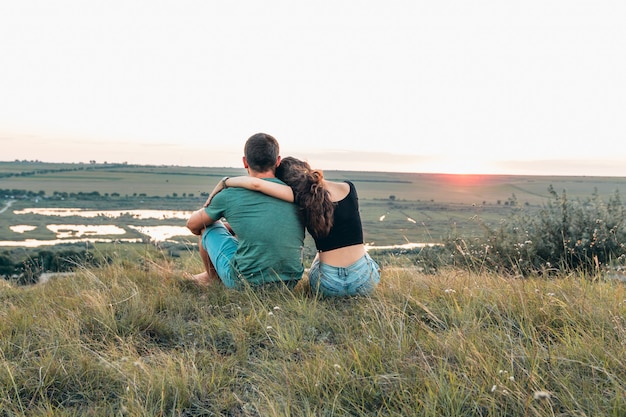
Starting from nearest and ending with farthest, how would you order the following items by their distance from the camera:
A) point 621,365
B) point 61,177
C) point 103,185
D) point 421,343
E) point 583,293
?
point 621,365 → point 421,343 → point 583,293 → point 103,185 → point 61,177

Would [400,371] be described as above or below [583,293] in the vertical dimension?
below

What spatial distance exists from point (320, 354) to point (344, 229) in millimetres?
1603

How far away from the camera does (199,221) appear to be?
4.62 meters

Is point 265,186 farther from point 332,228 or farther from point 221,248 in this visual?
point 221,248

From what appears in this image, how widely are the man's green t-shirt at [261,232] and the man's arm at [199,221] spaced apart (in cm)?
14

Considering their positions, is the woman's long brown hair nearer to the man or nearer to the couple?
the couple

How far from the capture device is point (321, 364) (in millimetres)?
2609

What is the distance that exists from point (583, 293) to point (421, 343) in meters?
1.53

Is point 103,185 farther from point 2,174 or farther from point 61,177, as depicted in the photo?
point 2,174

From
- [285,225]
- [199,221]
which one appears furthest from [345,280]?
[199,221]

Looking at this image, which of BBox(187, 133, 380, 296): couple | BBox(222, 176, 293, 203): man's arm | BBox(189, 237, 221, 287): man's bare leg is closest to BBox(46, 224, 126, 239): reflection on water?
BBox(189, 237, 221, 287): man's bare leg

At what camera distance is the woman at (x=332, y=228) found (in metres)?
4.18

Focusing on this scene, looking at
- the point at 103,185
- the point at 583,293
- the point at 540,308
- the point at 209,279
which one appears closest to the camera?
the point at 540,308

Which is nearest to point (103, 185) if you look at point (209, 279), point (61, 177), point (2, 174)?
point (61, 177)
